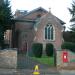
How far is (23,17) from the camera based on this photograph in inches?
2447

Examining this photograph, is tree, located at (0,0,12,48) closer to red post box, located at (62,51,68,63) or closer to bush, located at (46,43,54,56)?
bush, located at (46,43,54,56)

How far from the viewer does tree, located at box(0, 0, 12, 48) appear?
49975 mm

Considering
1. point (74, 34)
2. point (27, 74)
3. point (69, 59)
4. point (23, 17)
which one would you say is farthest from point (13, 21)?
point (27, 74)

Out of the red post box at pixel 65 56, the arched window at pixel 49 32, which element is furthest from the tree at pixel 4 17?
the red post box at pixel 65 56

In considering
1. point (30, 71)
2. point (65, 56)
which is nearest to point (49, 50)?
point (65, 56)

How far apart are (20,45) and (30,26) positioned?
15.9 ft

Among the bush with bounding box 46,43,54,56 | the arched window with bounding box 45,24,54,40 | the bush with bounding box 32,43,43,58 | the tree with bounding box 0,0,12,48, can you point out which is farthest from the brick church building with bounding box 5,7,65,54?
the bush with bounding box 32,43,43,58

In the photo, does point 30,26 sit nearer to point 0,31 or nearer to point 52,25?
point 52,25

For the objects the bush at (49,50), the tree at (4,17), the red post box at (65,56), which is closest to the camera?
the red post box at (65,56)

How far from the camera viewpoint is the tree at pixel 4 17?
49975 mm

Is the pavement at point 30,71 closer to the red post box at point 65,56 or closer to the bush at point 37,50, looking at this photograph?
the red post box at point 65,56

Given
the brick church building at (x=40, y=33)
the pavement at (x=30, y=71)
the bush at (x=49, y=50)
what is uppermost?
the brick church building at (x=40, y=33)

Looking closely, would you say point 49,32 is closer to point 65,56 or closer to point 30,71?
point 65,56

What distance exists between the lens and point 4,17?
50.8 meters
